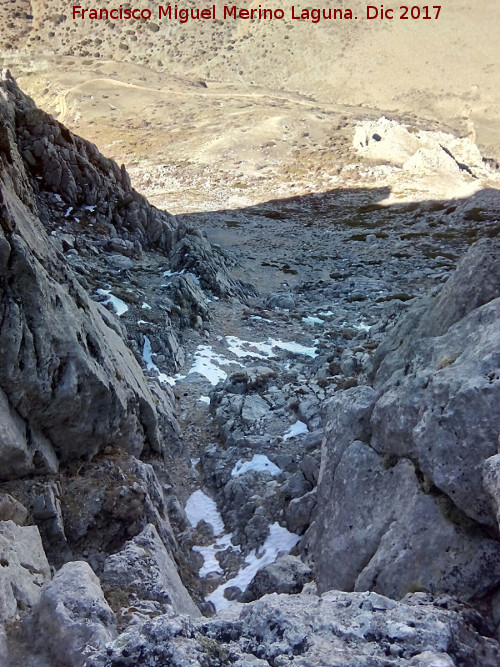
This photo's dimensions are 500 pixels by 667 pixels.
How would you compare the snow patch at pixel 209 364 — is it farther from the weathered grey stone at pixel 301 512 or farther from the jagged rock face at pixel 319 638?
the jagged rock face at pixel 319 638

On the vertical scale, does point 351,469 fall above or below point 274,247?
above

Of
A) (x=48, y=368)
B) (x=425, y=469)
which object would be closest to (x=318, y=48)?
(x=48, y=368)

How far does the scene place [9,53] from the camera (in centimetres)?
15862

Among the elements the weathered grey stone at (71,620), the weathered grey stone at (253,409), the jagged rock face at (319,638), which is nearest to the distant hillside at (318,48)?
the weathered grey stone at (253,409)

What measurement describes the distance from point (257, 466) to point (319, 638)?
13.3 m

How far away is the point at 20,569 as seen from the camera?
33.1 feet

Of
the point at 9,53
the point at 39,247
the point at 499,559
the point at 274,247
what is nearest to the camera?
the point at 499,559

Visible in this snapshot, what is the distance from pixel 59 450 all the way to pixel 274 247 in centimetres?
5470

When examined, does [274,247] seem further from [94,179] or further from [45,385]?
[45,385]

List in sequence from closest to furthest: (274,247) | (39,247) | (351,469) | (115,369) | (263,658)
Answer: (263,658) < (351,469) < (39,247) < (115,369) < (274,247)

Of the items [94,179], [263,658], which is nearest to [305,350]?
[94,179]

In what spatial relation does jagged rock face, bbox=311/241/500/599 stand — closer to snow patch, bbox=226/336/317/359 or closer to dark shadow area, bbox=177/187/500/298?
snow patch, bbox=226/336/317/359

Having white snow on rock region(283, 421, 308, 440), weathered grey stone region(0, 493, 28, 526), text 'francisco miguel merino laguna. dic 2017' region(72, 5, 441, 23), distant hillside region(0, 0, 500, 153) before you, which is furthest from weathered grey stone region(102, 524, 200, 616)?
text 'francisco miguel merino laguna. dic 2017' region(72, 5, 441, 23)

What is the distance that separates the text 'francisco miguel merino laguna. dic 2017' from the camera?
542 feet
